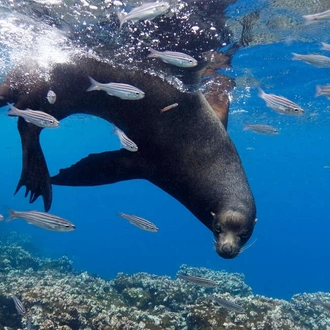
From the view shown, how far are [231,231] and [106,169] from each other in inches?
71.1

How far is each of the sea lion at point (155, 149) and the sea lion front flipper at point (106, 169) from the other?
0.04 ft

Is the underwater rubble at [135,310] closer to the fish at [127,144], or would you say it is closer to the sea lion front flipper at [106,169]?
the sea lion front flipper at [106,169]

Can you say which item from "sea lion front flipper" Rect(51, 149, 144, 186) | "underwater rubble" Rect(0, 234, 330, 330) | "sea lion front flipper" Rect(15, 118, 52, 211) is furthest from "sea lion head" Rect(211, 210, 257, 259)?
"underwater rubble" Rect(0, 234, 330, 330)

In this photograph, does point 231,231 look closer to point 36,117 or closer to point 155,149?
point 155,149

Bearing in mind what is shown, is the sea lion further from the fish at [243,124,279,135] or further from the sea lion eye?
the fish at [243,124,279,135]

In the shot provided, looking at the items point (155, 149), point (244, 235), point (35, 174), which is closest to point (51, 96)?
point (35, 174)

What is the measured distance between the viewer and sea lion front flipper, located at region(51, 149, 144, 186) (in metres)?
4.72

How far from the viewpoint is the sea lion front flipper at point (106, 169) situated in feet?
15.5

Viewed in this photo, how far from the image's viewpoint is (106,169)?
4.74 m

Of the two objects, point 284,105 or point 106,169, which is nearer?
point 106,169

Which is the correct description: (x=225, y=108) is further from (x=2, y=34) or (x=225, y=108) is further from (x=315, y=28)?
(x=2, y=34)

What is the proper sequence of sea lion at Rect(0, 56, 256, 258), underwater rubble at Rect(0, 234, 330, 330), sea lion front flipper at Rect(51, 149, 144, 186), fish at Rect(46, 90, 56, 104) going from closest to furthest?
sea lion at Rect(0, 56, 256, 258) < sea lion front flipper at Rect(51, 149, 144, 186) < fish at Rect(46, 90, 56, 104) < underwater rubble at Rect(0, 234, 330, 330)

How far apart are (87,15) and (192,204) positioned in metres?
5.02

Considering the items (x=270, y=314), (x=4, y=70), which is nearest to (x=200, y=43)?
(x=270, y=314)
